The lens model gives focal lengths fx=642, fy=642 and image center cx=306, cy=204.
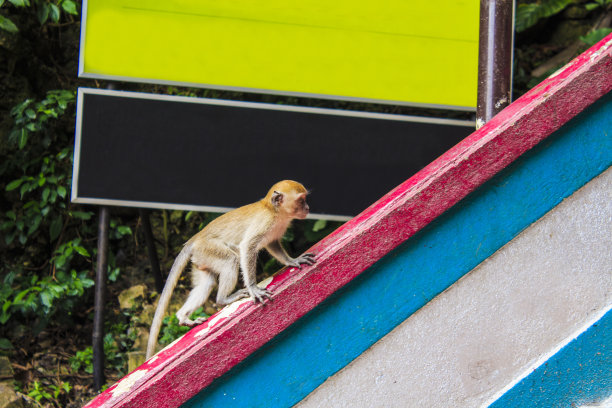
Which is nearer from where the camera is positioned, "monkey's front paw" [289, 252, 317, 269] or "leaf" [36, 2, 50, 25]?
"monkey's front paw" [289, 252, 317, 269]

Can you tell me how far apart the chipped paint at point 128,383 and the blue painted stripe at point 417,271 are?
0.61ft

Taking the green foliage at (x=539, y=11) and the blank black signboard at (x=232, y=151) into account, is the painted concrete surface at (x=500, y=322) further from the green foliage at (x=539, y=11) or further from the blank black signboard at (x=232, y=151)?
the green foliage at (x=539, y=11)

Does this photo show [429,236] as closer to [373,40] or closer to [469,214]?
[469,214]

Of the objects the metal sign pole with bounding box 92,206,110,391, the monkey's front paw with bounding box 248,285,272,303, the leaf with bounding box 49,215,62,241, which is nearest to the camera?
the monkey's front paw with bounding box 248,285,272,303

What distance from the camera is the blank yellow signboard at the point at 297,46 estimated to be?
3932 millimetres

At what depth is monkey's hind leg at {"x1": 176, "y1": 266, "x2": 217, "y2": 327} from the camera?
318 cm

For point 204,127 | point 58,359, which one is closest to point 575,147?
point 204,127

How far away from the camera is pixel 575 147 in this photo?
2.10m

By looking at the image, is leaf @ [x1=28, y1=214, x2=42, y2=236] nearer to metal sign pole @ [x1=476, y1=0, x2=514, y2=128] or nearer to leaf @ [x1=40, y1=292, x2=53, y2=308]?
leaf @ [x1=40, y1=292, x2=53, y2=308]

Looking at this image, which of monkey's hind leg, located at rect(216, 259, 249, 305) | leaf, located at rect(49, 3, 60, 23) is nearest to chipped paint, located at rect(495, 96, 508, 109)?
monkey's hind leg, located at rect(216, 259, 249, 305)

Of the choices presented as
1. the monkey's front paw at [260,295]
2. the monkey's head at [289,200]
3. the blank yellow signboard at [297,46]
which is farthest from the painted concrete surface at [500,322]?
the blank yellow signboard at [297,46]

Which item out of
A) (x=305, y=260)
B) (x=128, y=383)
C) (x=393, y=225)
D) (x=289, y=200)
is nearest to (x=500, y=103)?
(x=289, y=200)

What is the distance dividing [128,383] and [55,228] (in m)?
3.28

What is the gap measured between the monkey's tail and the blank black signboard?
2.08 ft
